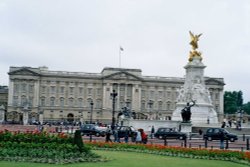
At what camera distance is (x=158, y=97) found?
12394 centimetres

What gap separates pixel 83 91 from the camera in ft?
395

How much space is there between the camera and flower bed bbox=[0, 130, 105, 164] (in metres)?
16.6

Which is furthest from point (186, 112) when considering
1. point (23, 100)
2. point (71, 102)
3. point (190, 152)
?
point (23, 100)

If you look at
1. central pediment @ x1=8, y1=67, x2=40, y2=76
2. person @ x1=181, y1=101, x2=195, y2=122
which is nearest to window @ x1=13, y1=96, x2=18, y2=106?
central pediment @ x1=8, y1=67, x2=40, y2=76

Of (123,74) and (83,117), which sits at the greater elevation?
(123,74)

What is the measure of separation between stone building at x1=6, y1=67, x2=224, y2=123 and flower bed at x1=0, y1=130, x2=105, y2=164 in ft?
318

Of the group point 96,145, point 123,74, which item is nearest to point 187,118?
point 96,145

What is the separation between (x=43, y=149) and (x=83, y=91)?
103 meters

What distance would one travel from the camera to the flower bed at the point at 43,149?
1661 cm

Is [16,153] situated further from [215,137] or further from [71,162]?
[215,137]

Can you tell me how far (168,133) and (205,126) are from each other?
37.5 ft

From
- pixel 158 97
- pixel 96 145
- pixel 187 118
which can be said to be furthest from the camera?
pixel 158 97

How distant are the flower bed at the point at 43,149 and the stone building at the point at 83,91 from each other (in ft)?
318

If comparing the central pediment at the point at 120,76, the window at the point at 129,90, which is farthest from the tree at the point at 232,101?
the central pediment at the point at 120,76
